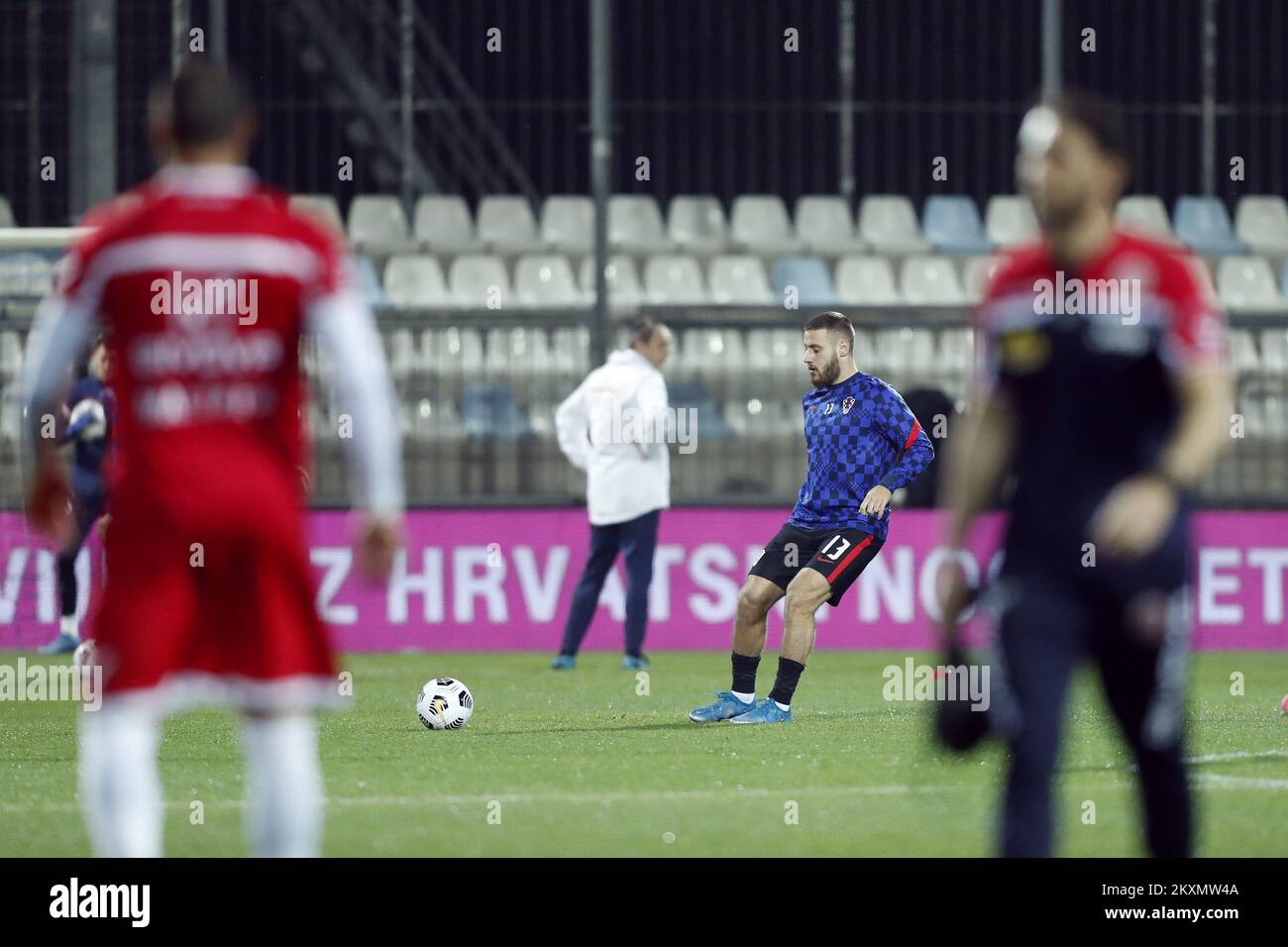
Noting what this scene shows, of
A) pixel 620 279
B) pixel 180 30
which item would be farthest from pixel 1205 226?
pixel 180 30

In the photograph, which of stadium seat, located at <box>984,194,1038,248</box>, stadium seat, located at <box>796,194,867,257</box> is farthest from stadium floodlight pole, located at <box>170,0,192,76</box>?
stadium seat, located at <box>984,194,1038,248</box>

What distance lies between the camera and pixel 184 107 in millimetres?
4703

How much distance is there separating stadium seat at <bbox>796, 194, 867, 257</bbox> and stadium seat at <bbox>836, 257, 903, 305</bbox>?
265mm

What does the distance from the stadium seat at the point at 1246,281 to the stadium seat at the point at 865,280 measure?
2849 mm

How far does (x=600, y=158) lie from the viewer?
15.5m

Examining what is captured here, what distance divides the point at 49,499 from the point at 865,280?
1492 centimetres

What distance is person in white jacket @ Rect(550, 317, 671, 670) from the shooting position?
1386 centimetres

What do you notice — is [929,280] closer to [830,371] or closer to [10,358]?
[10,358]

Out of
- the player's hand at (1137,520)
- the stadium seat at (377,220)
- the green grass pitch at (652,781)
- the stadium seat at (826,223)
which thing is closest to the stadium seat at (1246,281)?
the stadium seat at (826,223)

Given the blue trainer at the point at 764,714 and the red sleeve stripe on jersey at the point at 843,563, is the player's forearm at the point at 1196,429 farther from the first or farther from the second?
the blue trainer at the point at 764,714

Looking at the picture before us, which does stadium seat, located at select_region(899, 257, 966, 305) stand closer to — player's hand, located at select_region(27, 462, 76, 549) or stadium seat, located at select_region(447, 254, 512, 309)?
stadium seat, located at select_region(447, 254, 512, 309)
